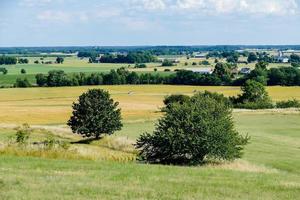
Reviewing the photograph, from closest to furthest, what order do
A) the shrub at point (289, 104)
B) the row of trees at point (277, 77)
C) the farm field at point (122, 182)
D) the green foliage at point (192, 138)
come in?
the farm field at point (122, 182) → the green foliage at point (192, 138) → the shrub at point (289, 104) → the row of trees at point (277, 77)

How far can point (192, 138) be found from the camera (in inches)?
1063

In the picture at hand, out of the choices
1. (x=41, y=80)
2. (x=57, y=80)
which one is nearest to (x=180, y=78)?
(x=57, y=80)

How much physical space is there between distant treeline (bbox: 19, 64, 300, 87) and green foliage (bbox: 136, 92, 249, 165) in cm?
10457

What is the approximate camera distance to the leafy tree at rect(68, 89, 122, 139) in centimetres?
4497

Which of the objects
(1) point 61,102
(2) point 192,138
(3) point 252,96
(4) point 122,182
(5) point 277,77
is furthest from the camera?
(5) point 277,77

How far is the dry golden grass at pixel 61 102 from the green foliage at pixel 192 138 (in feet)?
116

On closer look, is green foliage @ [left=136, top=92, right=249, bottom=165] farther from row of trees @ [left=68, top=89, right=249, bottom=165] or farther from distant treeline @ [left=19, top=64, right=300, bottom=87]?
distant treeline @ [left=19, top=64, right=300, bottom=87]

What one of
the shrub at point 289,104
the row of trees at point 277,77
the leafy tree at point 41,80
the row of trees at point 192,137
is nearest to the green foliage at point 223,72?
the row of trees at point 277,77

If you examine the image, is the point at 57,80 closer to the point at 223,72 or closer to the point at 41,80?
the point at 41,80

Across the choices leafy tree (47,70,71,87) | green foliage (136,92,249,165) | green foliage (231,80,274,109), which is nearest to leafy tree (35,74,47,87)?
leafy tree (47,70,71,87)

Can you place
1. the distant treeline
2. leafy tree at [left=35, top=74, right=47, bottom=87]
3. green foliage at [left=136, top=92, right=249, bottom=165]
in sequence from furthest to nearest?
the distant treeline → leafy tree at [left=35, top=74, right=47, bottom=87] → green foliage at [left=136, top=92, right=249, bottom=165]

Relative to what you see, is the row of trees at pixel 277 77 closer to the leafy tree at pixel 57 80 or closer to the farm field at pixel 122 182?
the leafy tree at pixel 57 80

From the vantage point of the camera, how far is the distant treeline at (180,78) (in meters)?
135

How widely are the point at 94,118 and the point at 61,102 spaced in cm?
5139
